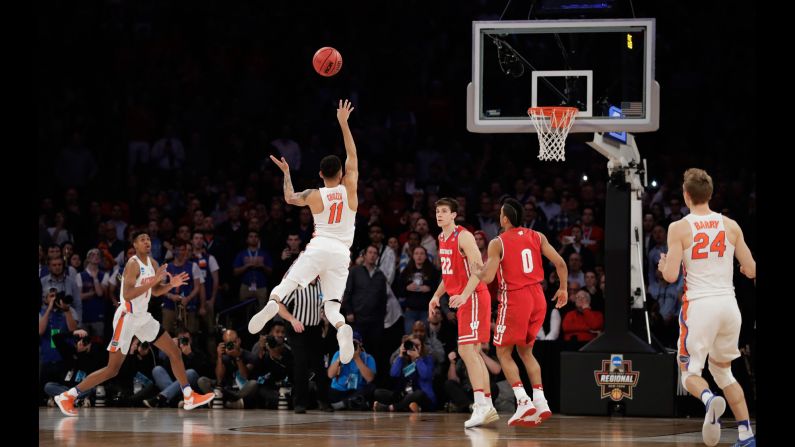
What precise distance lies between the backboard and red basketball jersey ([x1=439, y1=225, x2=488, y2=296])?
4.59 feet

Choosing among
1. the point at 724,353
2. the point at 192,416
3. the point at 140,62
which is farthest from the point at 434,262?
the point at 140,62

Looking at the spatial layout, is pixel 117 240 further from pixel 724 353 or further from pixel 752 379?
pixel 724 353

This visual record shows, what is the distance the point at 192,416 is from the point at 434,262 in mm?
4005

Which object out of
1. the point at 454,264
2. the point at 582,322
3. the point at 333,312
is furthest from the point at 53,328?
the point at 582,322

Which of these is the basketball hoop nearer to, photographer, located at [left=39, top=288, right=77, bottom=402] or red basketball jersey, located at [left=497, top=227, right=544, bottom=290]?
red basketball jersey, located at [left=497, top=227, right=544, bottom=290]

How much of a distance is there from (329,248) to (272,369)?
4151 mm

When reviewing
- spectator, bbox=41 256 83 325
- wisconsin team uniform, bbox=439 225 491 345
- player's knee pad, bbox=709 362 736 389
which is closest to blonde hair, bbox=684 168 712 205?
player's knee pad, bbox=709 362 736 389

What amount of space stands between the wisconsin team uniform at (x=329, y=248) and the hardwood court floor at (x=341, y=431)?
1431 mm

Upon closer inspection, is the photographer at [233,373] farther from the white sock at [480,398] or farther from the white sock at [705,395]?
the white sock at [705,395]

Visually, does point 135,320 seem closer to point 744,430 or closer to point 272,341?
point 272,341

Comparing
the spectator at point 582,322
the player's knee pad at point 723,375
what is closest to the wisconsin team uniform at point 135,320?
the spectator at point 582,322

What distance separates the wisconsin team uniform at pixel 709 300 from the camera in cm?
800

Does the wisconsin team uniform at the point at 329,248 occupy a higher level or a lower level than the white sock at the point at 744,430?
higher

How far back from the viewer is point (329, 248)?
411 inches
